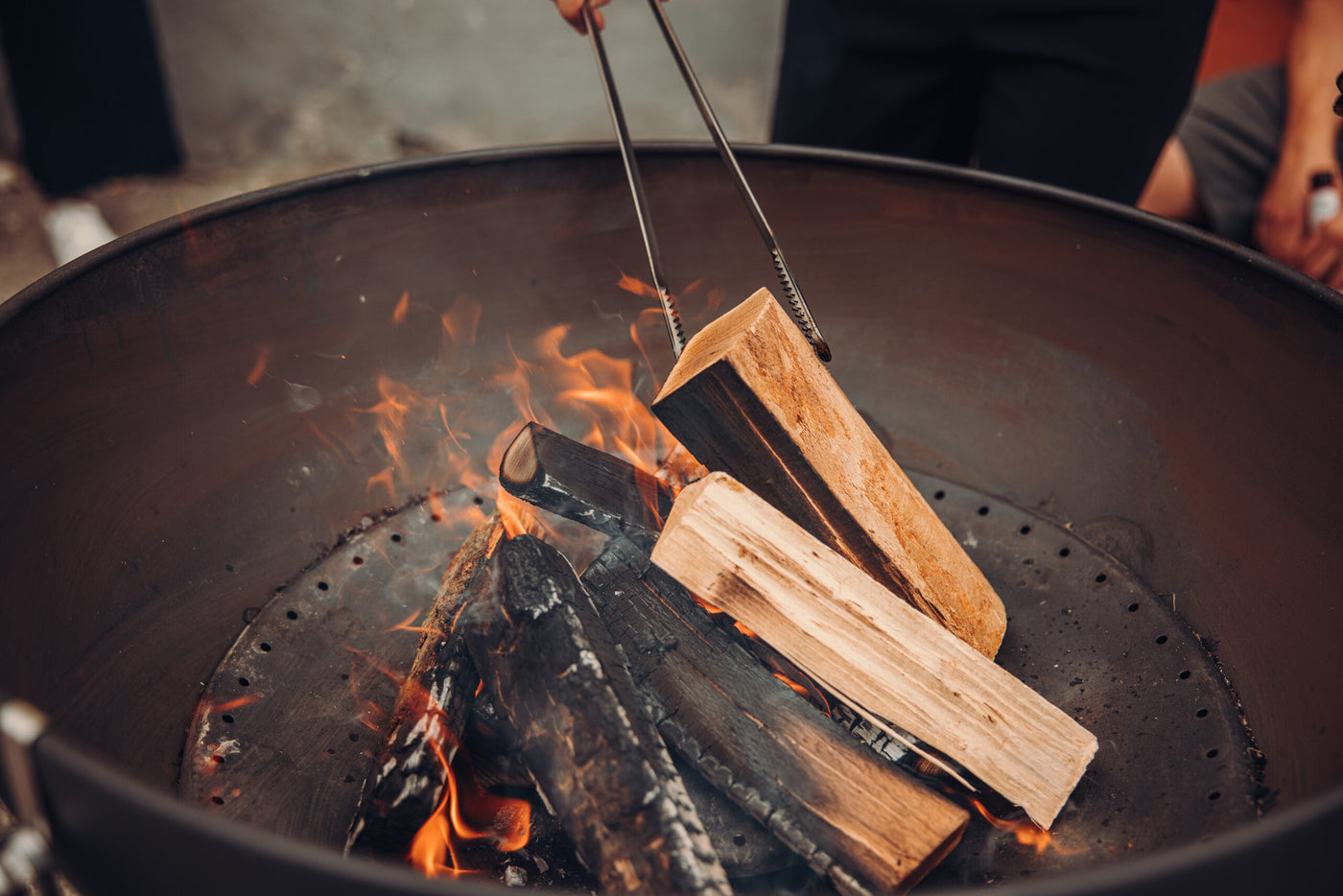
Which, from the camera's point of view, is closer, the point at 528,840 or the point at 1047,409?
the point at 528,840

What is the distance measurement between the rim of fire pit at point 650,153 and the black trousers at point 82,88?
1917mm

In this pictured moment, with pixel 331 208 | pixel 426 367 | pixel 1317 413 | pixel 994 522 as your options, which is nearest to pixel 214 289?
pixel 331 208

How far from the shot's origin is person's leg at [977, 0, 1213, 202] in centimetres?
162

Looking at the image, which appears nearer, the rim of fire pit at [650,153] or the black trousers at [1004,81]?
the rim of fire pit at [650,153]

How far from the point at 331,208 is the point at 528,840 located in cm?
104

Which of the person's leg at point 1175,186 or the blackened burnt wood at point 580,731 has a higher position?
the person's leg at point 1175,186

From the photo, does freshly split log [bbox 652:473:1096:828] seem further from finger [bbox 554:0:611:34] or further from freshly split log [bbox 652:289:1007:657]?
finger [bbox 554:0:611:34]

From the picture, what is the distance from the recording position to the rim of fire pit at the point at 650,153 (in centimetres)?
121

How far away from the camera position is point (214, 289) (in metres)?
1.36

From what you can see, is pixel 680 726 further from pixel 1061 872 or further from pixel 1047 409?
pixel 1047 409

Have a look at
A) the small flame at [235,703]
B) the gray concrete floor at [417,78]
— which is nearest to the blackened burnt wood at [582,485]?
the small flame at [235,703]

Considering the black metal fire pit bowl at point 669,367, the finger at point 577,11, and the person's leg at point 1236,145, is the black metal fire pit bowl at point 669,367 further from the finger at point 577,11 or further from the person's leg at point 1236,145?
the person's leg at point 1236,145

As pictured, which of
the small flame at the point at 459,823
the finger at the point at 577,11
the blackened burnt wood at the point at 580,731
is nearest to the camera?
the blackened burnt wood at the point at 580,731

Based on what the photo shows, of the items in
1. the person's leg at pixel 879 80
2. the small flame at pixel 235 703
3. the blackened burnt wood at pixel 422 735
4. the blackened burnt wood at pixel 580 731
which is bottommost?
the small flame at pixel 235 703
